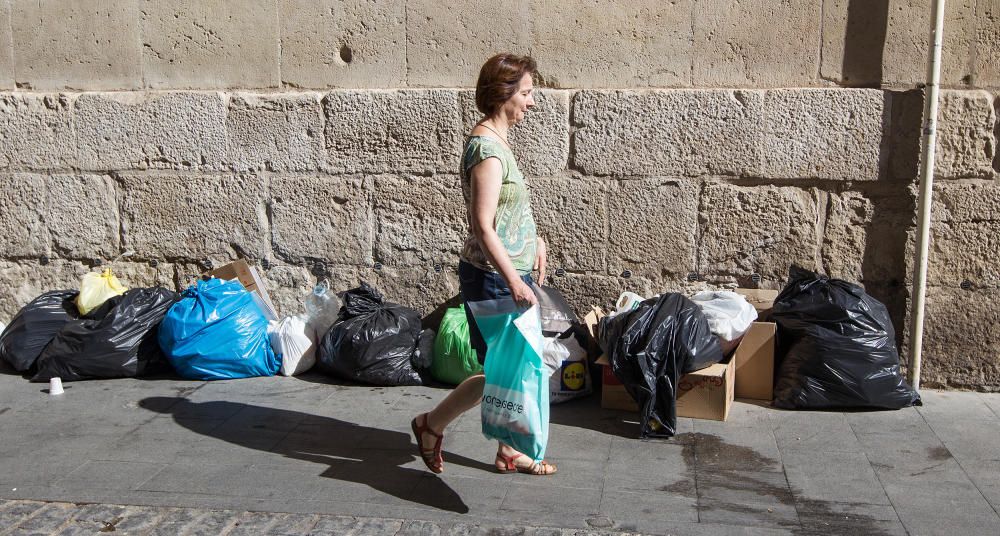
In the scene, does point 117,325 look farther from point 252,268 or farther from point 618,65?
point 618,65

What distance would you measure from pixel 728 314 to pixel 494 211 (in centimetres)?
160

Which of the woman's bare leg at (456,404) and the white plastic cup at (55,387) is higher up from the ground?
the woman's bare leg at (456,404)

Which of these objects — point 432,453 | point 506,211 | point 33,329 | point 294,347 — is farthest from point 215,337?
point 506,211

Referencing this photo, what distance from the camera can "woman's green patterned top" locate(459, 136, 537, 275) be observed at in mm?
3312

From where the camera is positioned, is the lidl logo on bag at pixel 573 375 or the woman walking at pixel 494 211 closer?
the woman walking at pixel 494 211

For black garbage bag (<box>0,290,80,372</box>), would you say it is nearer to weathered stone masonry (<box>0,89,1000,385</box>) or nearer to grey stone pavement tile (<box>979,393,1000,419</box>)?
weathered stone masonry (<box>0,89,1000,385</box>)

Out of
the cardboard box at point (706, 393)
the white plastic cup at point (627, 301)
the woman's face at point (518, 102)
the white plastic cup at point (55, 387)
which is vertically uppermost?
the woman's face at point (518, 102)

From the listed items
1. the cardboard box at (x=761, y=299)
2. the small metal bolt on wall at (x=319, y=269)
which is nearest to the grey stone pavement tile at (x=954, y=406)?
the cardboard box at (x=761, y=299)

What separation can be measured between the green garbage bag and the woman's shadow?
72 centimetres

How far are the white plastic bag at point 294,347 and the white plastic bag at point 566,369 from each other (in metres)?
1.36

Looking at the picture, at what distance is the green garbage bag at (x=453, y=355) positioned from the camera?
4750 millimetres

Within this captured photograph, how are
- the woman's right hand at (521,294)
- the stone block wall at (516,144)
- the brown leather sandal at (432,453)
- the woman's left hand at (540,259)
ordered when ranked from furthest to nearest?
the stone block wall at (516,144), the woman's left hand at (540,259), the brown leather sandal at (432,453), the woman's right hand at (521,294)

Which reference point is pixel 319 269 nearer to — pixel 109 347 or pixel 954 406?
pixel 109 347

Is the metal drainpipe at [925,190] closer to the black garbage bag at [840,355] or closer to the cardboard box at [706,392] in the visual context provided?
the black garbage bag at [840,355]
